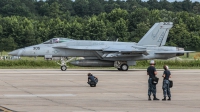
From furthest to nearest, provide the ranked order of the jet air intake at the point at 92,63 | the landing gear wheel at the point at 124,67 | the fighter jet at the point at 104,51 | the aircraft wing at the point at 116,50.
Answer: the fighter jet at the point at 104,51
the landing gear wheel at the point at 124,67
the aircraft wing at the point at 116,50
the jet air intake at the point at 92,63

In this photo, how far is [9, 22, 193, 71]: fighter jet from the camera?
43.1 metres

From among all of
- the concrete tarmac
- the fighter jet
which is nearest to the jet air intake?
the fighter jet

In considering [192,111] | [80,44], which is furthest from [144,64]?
[192,111]

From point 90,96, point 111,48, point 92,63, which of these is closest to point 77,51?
point 92,63

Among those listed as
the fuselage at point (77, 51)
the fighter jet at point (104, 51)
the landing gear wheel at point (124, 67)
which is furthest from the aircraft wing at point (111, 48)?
the landing gear wheel at point (124, 67)

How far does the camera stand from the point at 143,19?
116 meters

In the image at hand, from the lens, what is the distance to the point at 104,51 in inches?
1697

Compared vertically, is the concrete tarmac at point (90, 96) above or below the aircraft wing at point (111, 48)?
below

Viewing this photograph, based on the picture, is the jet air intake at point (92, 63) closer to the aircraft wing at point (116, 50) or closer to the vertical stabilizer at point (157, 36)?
the aircraft wing at point (116, 50)

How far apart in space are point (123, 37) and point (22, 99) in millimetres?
80761

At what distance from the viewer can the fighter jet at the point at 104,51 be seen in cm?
4312

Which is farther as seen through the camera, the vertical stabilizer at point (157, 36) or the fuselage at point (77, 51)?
the vertical stabilizer at point (157, 36)

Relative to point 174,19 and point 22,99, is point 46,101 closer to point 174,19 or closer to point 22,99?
point 22,99

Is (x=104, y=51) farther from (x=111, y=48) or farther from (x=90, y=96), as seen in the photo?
(x=90, y=96)
